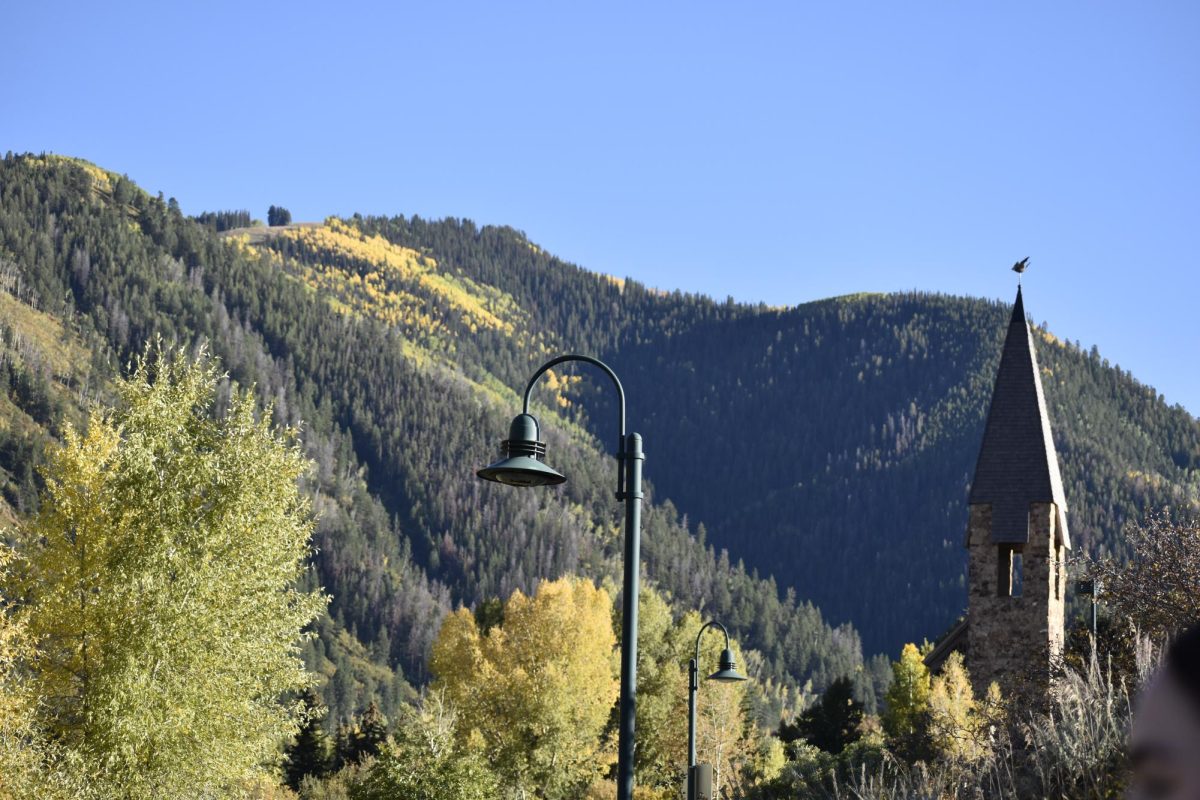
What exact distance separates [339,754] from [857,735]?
1186 inches

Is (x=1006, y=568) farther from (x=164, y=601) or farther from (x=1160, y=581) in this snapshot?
(x=164, y=601)

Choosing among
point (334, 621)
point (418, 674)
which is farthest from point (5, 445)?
point (418, 674)

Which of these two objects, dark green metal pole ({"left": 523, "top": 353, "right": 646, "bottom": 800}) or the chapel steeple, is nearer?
dark green metal pole ({"left": 523, "top": 353, "right": 646, "bottom": 800})

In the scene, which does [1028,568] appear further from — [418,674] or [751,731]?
[418,674]

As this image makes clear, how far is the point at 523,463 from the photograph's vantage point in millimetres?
10281

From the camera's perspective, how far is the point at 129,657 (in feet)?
75.4

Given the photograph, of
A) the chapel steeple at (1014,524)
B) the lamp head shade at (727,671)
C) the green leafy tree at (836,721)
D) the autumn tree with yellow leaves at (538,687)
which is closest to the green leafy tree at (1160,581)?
the lamp head shade at (727,671)

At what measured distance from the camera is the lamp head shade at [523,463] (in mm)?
10230

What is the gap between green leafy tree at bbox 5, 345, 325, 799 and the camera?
23188mm

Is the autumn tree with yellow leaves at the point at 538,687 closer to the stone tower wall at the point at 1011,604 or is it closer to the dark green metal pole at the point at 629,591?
the stone tower wall at the point at 1011,604

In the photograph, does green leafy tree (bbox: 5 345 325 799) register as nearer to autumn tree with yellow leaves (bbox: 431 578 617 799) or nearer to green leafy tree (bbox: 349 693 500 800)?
green leafy tree (bbox: 349 693 500 800)

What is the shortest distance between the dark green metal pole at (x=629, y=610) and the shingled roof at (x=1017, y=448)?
30254 mm

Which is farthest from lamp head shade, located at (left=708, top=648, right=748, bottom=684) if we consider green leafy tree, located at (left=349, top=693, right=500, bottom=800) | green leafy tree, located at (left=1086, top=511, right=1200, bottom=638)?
green leafy tree, located at (left=349, top=693, right=500, bottom=800)

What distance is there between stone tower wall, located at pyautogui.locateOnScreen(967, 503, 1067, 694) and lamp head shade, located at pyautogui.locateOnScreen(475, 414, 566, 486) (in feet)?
91.9
